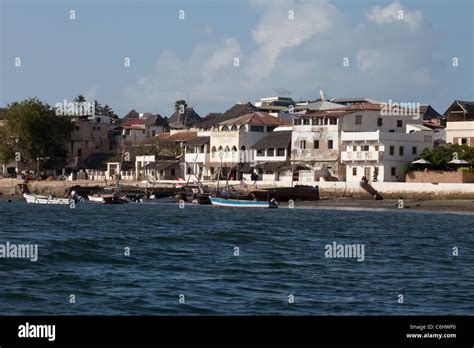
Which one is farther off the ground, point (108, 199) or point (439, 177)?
point (439, 177)

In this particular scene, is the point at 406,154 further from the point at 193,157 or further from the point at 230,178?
the point at 193,157

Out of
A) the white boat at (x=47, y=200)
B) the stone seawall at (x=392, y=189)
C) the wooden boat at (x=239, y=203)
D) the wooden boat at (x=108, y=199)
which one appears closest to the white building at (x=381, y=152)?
the stone seawall at (x=392, y=189)

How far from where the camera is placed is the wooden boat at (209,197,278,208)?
7744cm

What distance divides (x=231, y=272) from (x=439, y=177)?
182 ft

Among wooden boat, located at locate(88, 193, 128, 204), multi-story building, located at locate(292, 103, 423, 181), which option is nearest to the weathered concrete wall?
multi-story building, located at locate(292, 103, 423, 181)

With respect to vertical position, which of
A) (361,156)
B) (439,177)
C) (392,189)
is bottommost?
(392,189)

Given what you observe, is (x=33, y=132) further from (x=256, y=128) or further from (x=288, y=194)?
(x=288, y=194)

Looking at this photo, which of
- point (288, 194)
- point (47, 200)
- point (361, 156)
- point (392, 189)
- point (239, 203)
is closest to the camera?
point (392, 189)

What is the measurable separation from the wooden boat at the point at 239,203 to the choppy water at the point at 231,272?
29.1m

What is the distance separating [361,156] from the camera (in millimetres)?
86500

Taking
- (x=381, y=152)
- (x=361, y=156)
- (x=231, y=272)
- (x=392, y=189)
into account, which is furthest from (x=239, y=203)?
(x=231, y=272)

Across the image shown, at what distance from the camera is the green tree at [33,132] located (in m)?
115

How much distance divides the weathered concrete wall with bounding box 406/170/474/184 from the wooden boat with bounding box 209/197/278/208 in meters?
12.4
